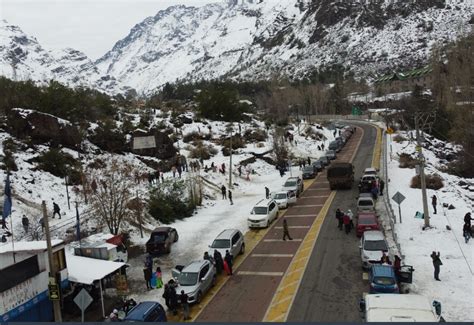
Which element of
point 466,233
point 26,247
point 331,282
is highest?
point 26,247

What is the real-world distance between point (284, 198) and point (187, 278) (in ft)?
60.1

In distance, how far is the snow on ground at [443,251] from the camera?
1949 cm

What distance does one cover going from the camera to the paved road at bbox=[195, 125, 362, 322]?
1934cm

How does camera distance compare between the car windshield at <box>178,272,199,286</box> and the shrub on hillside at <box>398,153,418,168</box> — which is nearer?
the car windshield at <box>178,272,199,286</box>

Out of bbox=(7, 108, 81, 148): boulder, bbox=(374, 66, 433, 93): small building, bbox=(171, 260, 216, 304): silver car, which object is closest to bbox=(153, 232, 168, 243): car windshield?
bbox=(171, 260, 216, 304): silver car

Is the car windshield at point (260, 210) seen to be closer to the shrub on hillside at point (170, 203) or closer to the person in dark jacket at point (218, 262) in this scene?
the shrub on hillside at point (170, 203)

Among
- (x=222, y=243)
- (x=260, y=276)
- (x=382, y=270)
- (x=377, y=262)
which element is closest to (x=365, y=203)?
(x=377, y=262)

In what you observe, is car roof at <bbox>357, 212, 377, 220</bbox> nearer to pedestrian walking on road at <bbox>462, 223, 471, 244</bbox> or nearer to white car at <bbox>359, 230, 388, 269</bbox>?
white car at <bbox>359, 230, 388, 269</bbox>

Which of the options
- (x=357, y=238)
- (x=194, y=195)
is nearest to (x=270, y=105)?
(x=194, y=195)

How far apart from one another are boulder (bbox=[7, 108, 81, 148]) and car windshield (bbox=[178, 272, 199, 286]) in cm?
3028

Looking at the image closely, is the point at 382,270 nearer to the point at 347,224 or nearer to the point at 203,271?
the point at 203,271

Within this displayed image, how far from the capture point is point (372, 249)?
76.7 feet

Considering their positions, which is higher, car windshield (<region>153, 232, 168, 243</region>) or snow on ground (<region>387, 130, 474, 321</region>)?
car windshield (<region>153, 232, 168, 243</region>)

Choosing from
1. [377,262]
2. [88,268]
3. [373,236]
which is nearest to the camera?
[88,268]
